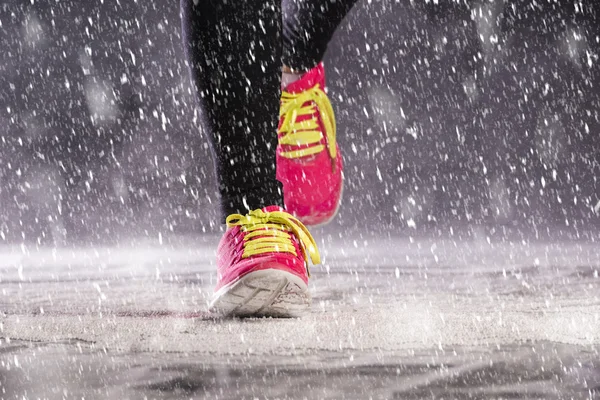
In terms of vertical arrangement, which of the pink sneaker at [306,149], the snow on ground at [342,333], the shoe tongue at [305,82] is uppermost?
the shoe tongue at [305,82]

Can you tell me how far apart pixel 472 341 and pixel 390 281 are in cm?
61

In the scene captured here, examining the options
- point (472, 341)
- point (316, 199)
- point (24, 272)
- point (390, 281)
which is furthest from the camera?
point (24, 272)

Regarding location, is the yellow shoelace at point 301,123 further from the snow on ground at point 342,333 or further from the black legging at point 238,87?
the black legging at point 238,87

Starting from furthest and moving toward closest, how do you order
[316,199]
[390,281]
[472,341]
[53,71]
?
[53,71], [316,199], [390,281], [472,341]

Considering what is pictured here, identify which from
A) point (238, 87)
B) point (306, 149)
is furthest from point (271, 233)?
point (306, 149)

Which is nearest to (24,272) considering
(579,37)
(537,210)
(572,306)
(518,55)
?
(572,306)

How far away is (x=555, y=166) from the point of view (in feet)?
6.91

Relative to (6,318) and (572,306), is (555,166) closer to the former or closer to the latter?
(572,306)

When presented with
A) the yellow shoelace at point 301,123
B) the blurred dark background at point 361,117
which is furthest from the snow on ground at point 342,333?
the blurred dark background at point 361,117

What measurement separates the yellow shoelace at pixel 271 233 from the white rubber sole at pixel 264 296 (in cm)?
5

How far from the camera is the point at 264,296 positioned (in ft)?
2.61

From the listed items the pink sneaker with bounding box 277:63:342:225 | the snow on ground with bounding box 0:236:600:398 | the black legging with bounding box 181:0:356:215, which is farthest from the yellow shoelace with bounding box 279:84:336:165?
the black legging with bounding box 181:0:356:215

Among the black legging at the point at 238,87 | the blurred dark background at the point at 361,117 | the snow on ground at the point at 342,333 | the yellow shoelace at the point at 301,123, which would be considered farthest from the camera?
the blurred dark background at the point at 361,117

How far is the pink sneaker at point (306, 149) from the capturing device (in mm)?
1320
